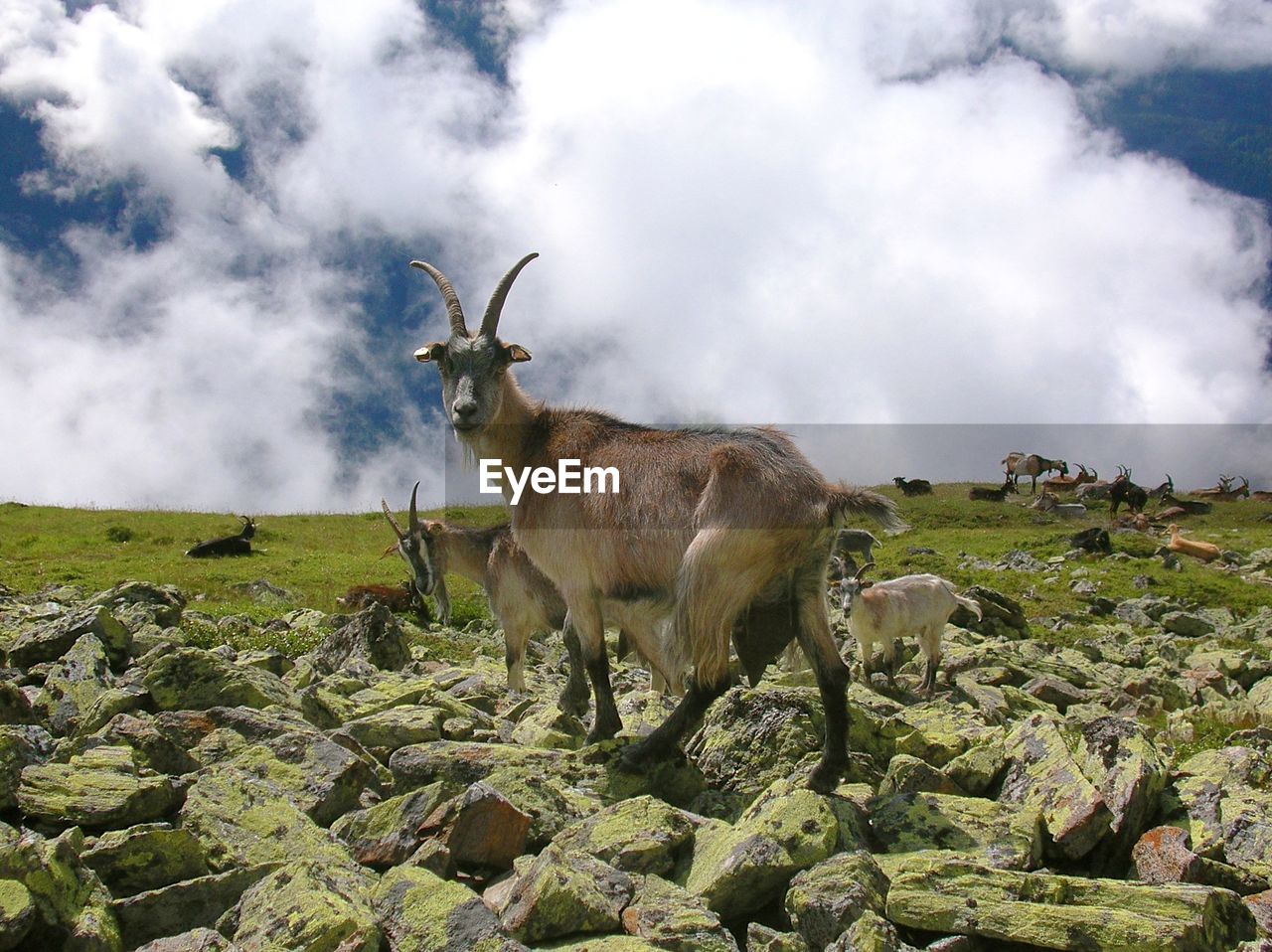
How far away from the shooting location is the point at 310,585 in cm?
2364

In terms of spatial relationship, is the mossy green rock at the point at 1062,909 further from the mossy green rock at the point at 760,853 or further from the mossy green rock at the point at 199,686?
the mossy green rock at the point at 199,686

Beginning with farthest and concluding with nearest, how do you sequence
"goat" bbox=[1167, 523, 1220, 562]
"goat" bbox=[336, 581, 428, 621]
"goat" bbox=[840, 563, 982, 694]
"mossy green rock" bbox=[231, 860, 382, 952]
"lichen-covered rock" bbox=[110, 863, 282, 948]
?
1. "goat" bbox=[1167, 523, 1220, 562]
2. "goat" bbox=[336, 581, 428, 621]
3. "goat" bbox=[840, 563, 982, 694]
4. "lichen-covered rock" bbox=[110, 863, 282, 948]
5. "mossy green rock" bbox=[231, 860, 382, 952]

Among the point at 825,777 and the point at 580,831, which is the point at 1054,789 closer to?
the point at 825,777

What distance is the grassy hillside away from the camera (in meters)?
21.3

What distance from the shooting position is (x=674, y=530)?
662 cm

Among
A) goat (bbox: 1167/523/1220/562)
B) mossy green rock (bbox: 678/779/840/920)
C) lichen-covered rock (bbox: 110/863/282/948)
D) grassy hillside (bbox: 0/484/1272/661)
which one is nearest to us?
lichen-covered rock (bbox: 110/863/282/948)

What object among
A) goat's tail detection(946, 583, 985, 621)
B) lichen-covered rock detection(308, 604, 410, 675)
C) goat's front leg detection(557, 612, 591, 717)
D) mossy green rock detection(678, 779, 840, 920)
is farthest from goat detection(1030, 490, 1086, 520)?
mossy green rock detection(678, 779, 840, 920)

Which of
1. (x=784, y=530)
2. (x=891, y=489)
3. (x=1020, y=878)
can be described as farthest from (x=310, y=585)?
(x=891, y=489)

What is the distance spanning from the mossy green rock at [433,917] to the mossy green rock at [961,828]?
2.27m

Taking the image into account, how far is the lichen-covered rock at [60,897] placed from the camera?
12.6 feet

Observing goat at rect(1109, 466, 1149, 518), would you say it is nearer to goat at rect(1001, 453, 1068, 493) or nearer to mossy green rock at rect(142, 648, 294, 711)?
goat at rect(1001, 453, 1068, 493)

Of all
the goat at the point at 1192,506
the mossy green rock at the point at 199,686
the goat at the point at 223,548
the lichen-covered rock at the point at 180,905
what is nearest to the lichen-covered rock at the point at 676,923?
the lichen-covered rock at the point at 180,905

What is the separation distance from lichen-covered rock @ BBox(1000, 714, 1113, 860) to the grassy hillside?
13.2 metres

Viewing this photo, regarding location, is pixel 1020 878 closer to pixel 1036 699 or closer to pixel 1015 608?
pixel 1036 699
